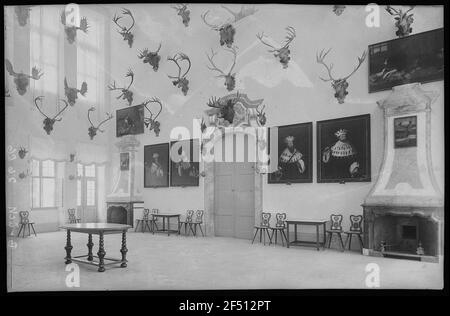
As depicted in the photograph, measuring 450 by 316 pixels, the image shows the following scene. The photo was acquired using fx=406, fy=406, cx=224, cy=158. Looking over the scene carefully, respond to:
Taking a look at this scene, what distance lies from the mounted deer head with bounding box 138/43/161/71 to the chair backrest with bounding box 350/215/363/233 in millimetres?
5712

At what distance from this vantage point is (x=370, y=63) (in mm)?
8945

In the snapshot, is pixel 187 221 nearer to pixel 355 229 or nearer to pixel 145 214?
pixel 145 214

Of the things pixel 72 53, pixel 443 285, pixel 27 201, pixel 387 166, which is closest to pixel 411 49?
pixel 387 166

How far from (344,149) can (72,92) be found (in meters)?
6.09

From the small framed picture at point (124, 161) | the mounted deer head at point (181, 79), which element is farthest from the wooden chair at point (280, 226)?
the mounted deer head at point (181, 79)

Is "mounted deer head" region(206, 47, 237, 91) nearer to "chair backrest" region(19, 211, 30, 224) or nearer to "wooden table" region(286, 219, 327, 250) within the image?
"wooden table" region(286, 219, 327, 250)

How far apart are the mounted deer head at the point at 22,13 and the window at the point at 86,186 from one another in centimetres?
310

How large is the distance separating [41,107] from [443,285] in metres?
8.02

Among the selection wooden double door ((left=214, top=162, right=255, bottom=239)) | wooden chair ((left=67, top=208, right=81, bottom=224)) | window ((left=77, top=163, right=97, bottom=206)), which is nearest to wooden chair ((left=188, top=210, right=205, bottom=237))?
wooden double door ((left=214, top=162, right=255, bottom=239))

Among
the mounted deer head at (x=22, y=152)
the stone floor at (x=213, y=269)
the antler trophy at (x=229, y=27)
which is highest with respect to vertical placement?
the antler trophy at (x=229, y=27)

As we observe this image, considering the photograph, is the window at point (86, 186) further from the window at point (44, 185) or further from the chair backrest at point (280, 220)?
the chair backrest at point (280, 220)

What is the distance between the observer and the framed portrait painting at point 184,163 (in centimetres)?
1111

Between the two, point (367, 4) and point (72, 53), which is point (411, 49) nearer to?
point (367, 4)

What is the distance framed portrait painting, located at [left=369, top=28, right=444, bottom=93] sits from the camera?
7914 millimetres
